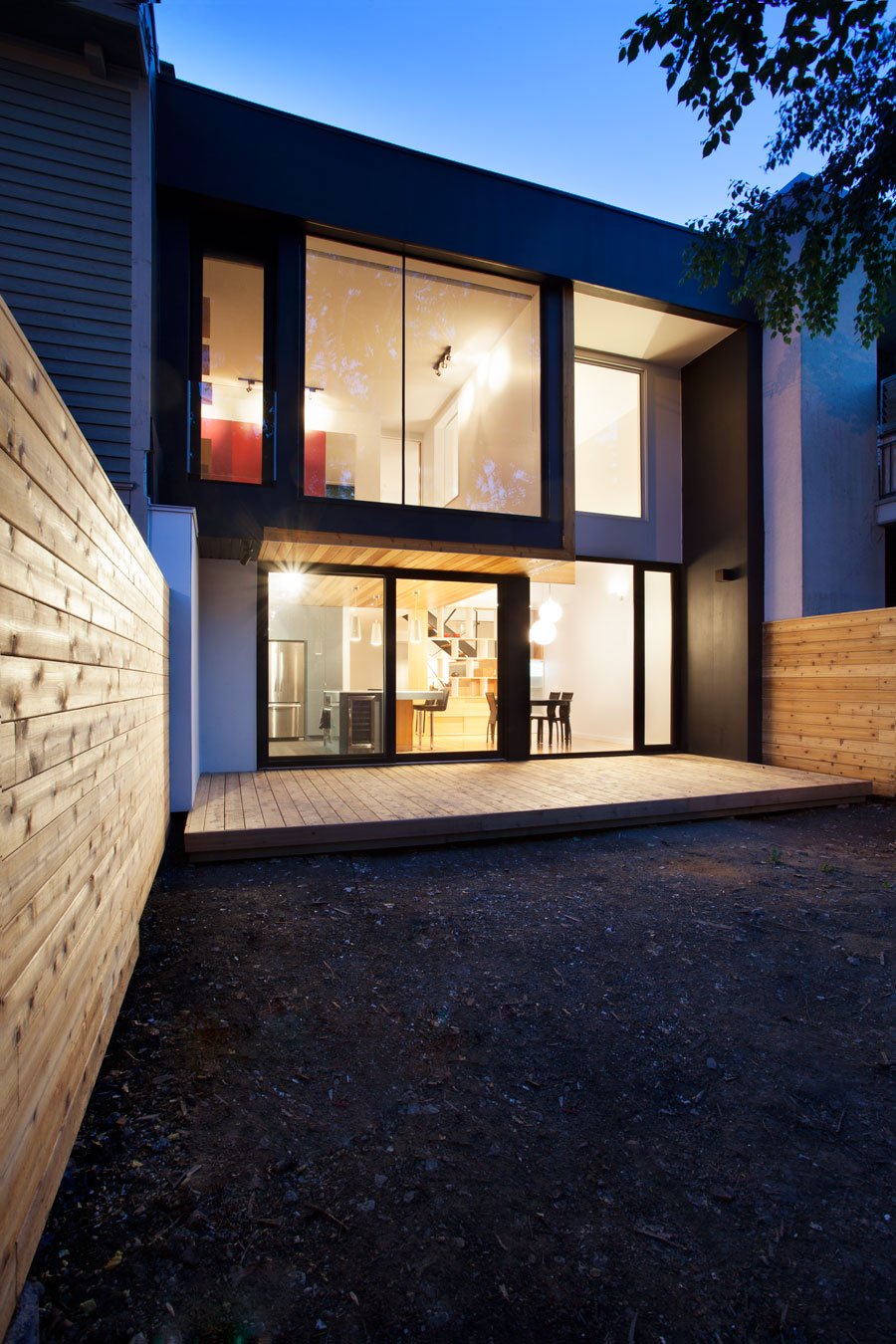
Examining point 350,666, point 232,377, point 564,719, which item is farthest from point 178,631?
point 564,719

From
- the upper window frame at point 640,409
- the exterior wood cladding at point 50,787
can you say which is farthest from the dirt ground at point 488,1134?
the upper window frame at point 640,409

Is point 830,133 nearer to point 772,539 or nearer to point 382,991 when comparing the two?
point 772,539

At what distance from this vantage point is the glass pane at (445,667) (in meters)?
8.06

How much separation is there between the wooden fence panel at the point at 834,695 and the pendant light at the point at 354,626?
4.99m

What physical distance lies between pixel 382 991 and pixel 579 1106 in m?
0.99

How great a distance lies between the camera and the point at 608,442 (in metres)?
9.40

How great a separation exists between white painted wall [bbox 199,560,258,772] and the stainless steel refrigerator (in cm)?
23

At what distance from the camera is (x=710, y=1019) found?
2535mm

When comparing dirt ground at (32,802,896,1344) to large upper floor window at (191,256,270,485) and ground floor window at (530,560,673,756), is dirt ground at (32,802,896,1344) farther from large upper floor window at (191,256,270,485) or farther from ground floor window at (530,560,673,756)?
ground floor window at (530,560,673,756)

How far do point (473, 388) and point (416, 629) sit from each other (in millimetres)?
2942

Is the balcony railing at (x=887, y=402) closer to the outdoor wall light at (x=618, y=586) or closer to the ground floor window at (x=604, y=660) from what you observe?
the ground floor window at (x=604, y=660)

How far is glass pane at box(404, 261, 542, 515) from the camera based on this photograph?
707 cm

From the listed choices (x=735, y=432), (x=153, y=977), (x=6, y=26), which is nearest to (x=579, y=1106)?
(x=153, y=977)

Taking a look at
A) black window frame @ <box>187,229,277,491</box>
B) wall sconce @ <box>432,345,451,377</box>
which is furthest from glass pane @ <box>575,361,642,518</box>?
black window frame @ <box>187,229,277,491</box>
